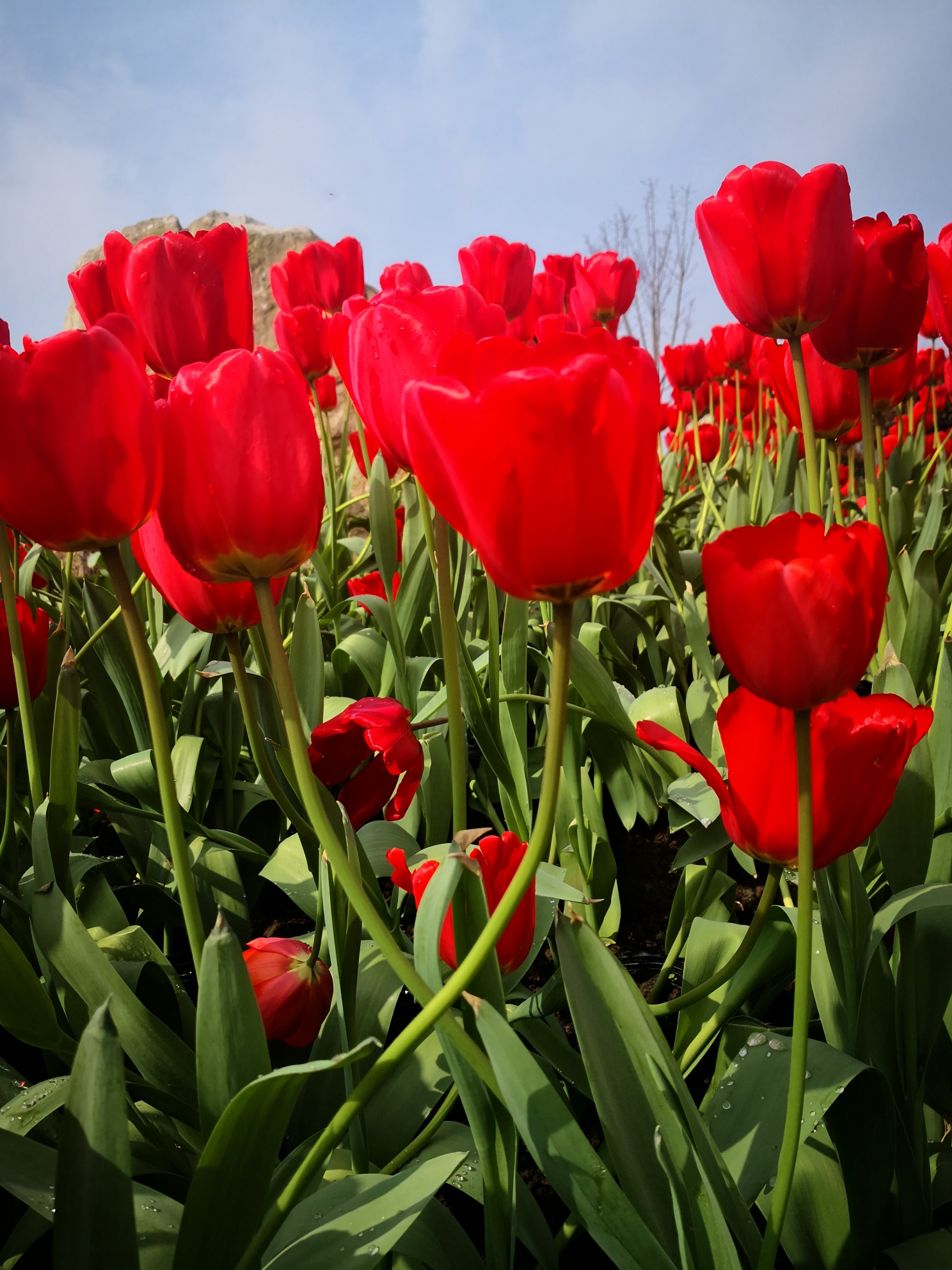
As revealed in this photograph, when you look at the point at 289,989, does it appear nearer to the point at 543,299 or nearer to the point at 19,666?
the point at 19,666

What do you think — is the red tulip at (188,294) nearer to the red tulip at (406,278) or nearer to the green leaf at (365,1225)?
the red tulip at (406,278)

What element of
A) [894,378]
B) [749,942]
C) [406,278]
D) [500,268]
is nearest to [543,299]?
[500,268]

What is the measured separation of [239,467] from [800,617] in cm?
25

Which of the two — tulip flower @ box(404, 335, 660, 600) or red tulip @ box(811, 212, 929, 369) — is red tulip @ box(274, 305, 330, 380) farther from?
tulip flower @ box(404, 335, 660, 600)

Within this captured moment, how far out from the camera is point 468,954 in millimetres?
333

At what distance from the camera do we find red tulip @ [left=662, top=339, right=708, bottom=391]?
251cm

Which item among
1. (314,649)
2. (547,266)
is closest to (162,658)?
(314,649)

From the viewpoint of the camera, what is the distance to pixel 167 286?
24.9 inches

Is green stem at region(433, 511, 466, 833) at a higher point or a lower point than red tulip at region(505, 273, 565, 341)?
lower

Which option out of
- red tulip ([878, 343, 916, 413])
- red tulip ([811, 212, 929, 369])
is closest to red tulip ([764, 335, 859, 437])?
red tulip ([878, 343, 916, 413])

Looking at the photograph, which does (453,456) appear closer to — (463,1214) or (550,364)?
(550,364)

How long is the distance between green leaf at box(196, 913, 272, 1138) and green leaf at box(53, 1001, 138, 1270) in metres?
0.05

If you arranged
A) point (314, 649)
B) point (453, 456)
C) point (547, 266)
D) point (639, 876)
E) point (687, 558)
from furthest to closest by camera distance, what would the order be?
point (547, 266), point (687, 558), point (639, 876), point (314, 649), point (453, 456)

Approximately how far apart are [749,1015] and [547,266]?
5.28 ft
